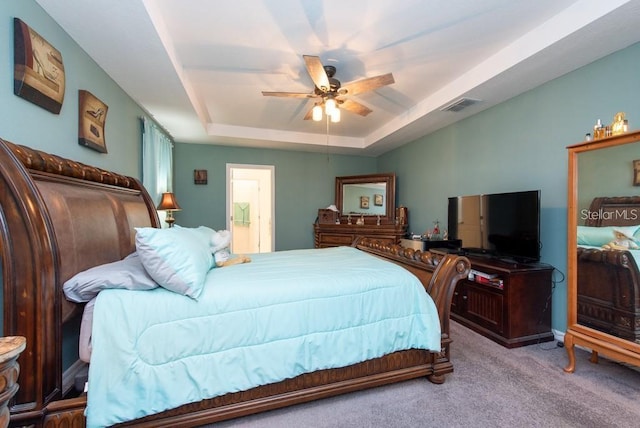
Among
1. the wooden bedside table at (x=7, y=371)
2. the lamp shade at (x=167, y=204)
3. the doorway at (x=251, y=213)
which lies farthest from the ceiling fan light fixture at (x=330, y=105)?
the doorway at (x=251, y=213)

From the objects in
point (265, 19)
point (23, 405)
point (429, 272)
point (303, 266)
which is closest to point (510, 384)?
point (429, 272)

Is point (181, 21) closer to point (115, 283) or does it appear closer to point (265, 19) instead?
point (265, 19)

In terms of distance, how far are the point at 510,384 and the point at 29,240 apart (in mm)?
2859

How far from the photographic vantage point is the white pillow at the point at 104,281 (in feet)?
4.25

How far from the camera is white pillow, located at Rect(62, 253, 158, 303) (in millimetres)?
1297

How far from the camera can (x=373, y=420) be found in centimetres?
157

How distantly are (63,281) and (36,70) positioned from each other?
4.04ft

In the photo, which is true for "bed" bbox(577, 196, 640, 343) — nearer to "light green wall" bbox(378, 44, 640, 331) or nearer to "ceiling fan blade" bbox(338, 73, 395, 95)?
"light green wall" bbox(378, 44, 640, 331)

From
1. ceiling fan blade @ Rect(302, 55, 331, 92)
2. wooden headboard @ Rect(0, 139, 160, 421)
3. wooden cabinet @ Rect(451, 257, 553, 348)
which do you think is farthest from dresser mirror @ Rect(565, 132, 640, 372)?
wooden headboard @ Rect(0, 139, 160, 421)

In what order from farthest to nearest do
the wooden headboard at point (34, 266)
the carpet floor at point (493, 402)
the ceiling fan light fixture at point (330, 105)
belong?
1. the ceiling fan light fixture at point (330, 105)
2. the carpet floor at point (493, 402)
3. the wooden headboard at point (34, 266)

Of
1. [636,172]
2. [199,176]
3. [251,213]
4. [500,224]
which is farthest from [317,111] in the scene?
[251,213]

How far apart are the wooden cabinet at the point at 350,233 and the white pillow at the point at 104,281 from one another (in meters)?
3.79

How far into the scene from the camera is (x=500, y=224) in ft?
9.21

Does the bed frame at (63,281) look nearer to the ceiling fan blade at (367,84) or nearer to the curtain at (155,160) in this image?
the curtain at (155,160)
